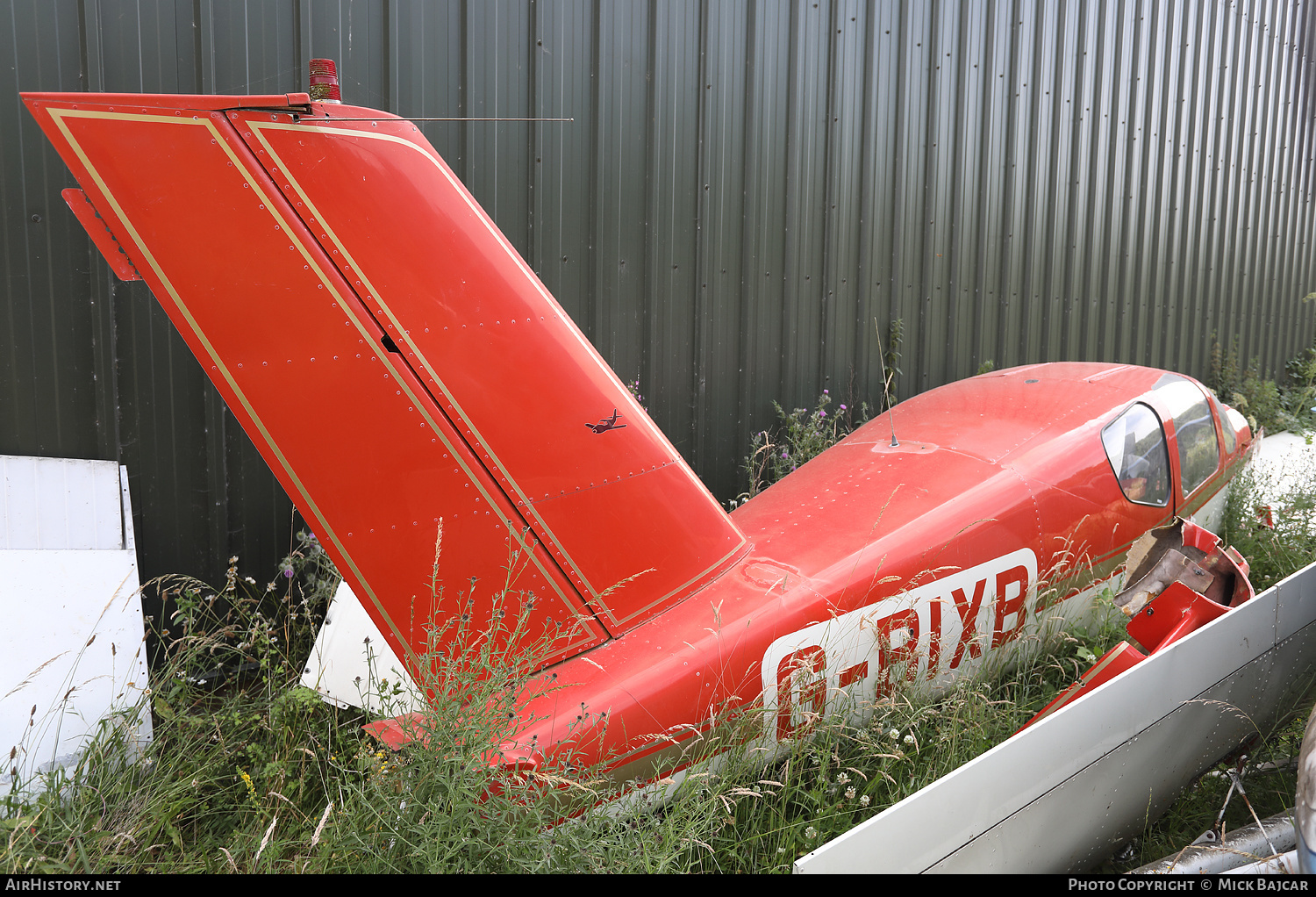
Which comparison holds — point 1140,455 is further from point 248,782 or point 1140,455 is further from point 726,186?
point 248,782

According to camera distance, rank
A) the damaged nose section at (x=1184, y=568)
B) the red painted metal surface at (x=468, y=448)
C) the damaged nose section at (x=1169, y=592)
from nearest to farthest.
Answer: the red painted metal surface at (x=468, y=448)
the damaged nose section at (x=1169, y=592)
the damaged nose section at (x=1184, y=568)

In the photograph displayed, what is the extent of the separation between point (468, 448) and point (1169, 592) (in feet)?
8.26

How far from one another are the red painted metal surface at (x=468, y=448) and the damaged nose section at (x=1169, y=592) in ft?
1.54

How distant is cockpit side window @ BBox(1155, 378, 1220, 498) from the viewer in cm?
373

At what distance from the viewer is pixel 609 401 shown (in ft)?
7.07

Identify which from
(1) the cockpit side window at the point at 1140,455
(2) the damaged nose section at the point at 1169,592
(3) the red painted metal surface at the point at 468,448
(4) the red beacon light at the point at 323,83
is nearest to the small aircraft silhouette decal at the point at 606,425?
(3) the red painted metal surface at the point at 468,448

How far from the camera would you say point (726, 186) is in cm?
541

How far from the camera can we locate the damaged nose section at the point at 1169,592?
8.46ft

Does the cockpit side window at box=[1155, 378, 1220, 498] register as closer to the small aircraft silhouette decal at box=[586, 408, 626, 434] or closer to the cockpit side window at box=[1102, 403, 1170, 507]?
the cockpit side window at box=[1102, 403, 1170, 507]

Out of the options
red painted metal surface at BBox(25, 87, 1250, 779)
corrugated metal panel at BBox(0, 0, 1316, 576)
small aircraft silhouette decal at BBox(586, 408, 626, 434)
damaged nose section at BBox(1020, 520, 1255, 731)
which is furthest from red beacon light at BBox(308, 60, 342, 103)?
damaged nose section at BBox(1020, 520, 1255, 731)

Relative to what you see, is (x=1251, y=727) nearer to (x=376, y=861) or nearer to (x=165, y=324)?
(x=376, y=861)

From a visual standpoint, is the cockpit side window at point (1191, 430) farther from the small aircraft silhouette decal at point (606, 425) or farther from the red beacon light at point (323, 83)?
the red beacon light at point (323, 83)

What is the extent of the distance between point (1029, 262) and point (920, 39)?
254cm

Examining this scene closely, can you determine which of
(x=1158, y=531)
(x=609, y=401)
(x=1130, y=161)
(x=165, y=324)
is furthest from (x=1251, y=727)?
(x=1130, y=161)
